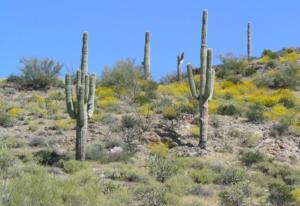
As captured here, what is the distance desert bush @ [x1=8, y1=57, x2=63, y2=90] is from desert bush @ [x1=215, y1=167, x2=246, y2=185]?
19.0m

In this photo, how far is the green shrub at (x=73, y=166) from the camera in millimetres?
20359

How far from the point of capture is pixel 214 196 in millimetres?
18812

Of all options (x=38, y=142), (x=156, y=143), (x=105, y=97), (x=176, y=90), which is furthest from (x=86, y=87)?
(x=176, y=90)

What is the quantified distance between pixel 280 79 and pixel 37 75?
496 inches

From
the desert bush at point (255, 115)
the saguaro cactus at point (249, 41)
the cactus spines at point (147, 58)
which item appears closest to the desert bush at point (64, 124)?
the desert bush at point (255, 115)

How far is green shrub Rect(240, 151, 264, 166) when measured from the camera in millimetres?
23016

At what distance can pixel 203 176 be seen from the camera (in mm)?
20609

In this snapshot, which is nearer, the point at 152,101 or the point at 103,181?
the point at 103,181

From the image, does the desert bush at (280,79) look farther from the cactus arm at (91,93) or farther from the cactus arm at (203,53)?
the cactus arm at (91,93)

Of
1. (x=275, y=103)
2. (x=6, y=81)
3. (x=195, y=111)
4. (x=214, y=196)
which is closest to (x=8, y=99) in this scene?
(x=6, y=81)

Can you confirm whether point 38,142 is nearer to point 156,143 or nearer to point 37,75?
point 156,143

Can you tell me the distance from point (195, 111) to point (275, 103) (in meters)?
5.09

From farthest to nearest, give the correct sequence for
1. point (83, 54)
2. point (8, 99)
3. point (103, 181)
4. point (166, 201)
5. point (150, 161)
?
point (8, 99), point (83, 54), point (150, 161), point (103, 181), point (166, 201)

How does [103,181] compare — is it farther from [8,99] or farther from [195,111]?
[8,99]
